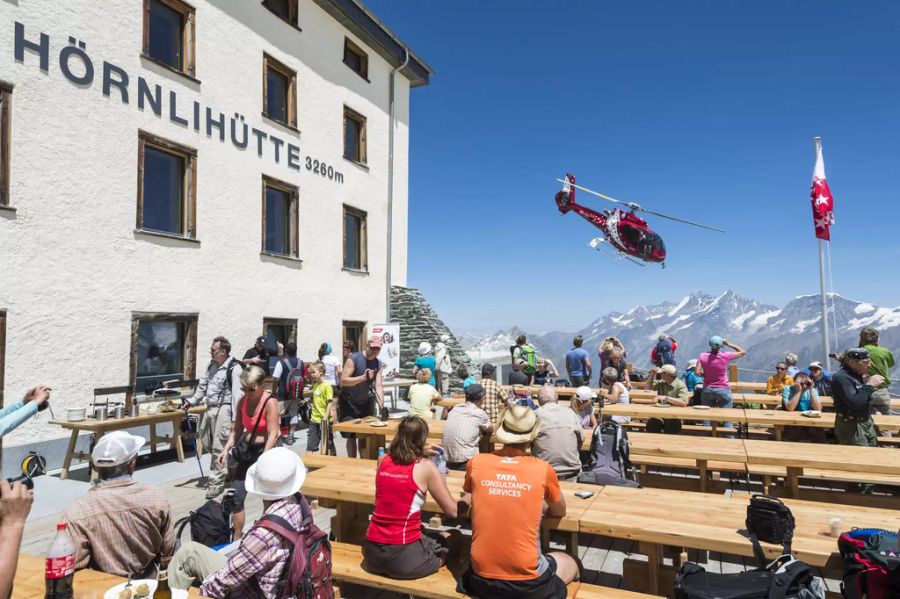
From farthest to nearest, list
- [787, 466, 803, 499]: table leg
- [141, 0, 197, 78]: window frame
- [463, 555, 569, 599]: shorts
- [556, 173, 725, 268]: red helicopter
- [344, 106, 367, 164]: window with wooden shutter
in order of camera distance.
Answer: [556, 173, 725, 268]: red helicopter < [344, 106, 367, 164]: window with wooden shutter < [141, 0, 197, 78]: window frame < [787, 466, 803, 499]: table leg < [463, 555, 569, 599]: shorts

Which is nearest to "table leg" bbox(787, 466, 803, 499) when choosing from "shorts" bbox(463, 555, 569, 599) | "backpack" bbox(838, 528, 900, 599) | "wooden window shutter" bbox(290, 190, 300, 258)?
"backpack" bbox(838, 528, 900, 599)

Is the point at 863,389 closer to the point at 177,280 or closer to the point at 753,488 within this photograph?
the point at 753,488

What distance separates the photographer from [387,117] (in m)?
17.2

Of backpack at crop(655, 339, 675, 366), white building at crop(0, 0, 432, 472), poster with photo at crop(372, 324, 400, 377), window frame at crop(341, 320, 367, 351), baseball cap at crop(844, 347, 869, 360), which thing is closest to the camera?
baseball cap at crop(844, 347, 869, 360)

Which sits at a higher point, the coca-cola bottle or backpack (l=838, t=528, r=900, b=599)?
the coca-cola bottle

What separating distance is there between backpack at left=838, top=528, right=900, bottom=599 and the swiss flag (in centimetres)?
1544

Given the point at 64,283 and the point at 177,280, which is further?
the point at 177,280

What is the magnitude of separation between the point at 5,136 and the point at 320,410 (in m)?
6.10

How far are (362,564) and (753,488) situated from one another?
5.39 metres

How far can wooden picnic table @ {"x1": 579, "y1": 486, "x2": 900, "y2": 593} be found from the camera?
333cm

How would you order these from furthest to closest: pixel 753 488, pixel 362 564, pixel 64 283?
pixel 64 283
pixel 753 488
pixel 362 564

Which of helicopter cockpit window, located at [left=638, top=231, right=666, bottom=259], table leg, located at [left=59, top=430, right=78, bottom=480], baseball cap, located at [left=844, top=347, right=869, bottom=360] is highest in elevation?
helicopter cockpit window, located at [left=638, top=231, right=666, bottom=259]

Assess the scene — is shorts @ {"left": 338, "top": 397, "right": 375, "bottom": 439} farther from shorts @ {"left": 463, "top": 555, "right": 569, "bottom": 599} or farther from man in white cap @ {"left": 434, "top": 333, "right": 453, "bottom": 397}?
man in white cap @ {"left": 434, "top": 333, "right": 453, "bottom": 397}

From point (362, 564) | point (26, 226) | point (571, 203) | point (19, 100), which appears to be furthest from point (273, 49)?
point (571, 203)
